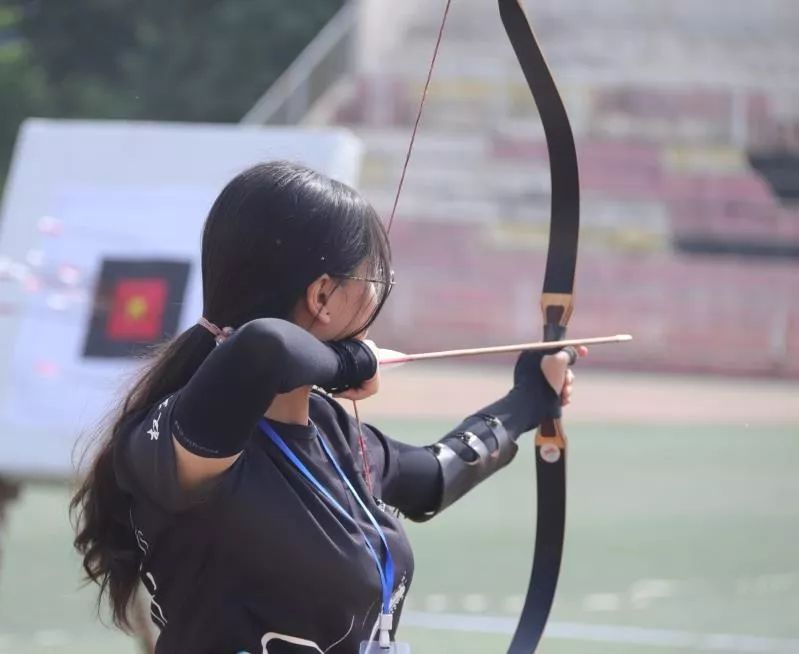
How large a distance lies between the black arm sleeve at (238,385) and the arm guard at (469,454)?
0.44m

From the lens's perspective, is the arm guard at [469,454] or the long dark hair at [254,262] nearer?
the long dark hair at [254,262]

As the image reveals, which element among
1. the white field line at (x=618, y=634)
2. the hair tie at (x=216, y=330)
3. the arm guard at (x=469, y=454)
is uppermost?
the hair tie at (x=216, y=330)

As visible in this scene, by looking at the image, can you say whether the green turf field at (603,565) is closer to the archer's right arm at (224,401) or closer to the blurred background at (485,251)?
the blurred background at (485,251)

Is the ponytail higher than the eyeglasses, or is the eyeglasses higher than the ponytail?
the eyeglasses

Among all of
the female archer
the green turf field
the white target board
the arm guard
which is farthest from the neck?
the green turf field

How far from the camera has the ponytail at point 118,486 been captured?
4.63 ft

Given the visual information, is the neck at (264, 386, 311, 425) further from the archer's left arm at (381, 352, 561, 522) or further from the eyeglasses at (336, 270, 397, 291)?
the archer's left arm at (381, 352, 561, 522)

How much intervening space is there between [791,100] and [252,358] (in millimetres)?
15400

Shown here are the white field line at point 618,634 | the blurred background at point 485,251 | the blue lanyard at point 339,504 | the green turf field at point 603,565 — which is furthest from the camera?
the green turf field at point 603,565

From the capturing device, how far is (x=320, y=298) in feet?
4.60

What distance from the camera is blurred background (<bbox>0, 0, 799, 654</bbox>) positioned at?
3.76 meters

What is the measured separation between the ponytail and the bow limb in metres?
0.53

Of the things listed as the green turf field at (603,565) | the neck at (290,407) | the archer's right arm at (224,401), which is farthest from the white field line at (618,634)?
the archer's right arm at (224,401)

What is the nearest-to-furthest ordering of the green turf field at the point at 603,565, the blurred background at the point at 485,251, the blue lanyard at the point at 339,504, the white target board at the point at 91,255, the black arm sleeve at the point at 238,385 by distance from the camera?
1. the black arm sleeve at the point at 238,385
2. the blue lanyard at the point at 339,504
3. the white target board at the point at 91,255
4. the blurred background at the point at 485,251
5. the green turf field at the point at 603,565
